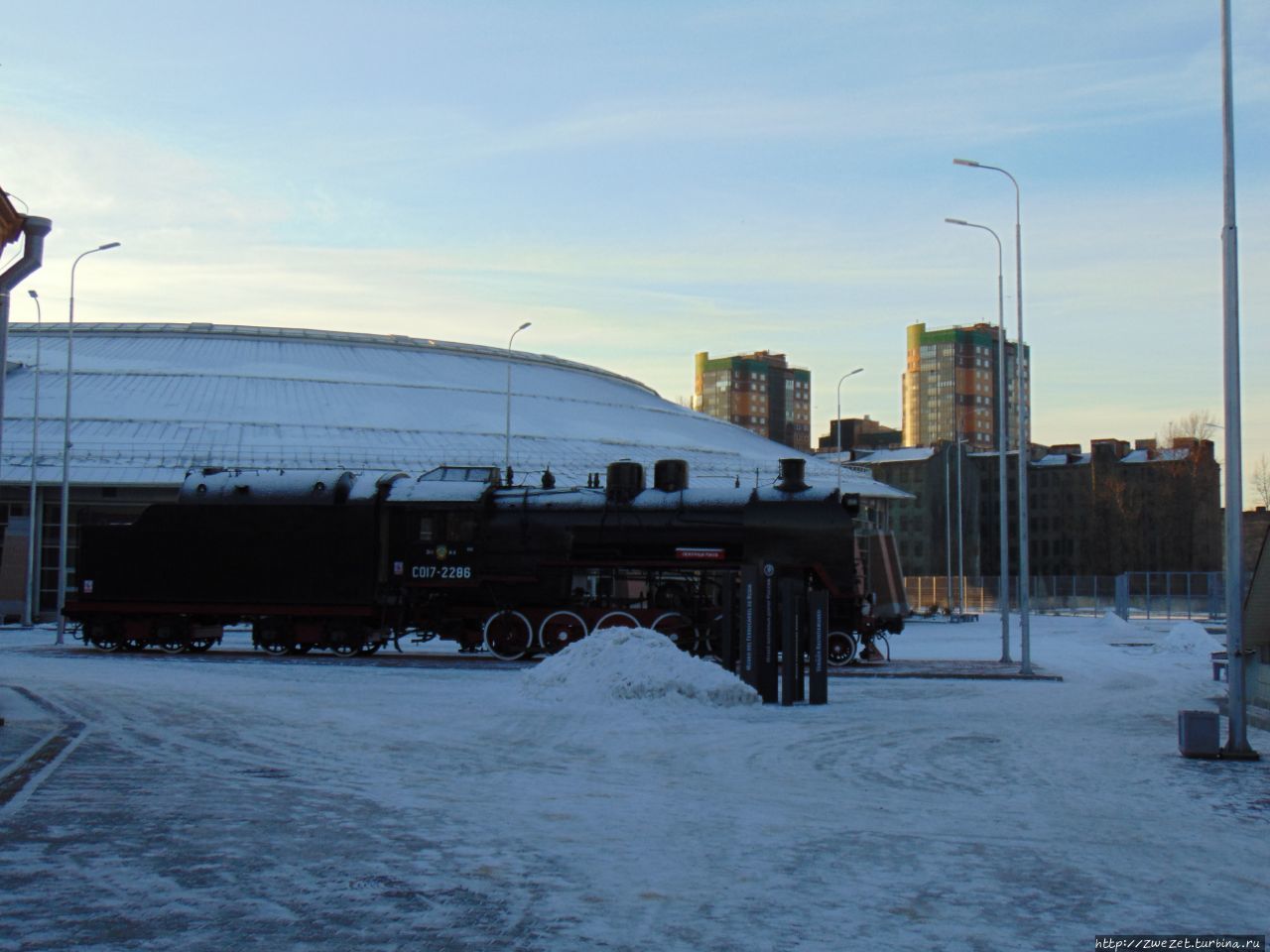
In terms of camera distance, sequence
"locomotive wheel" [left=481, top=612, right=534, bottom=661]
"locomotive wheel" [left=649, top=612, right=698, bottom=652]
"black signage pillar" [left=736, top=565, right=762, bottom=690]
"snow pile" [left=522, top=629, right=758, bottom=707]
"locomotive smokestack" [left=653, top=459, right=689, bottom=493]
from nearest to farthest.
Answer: "snow pile" [left=522, top=629, right=758, bottom=707]
"black signage pillar" [left=736, top=565, right=762, bottom=690]
"locomotive wheel" [left=649, top=612, right=698, bottom=652]
"locomotive wheel" [left=481, top=612, right=534, bottom=661]
"locomotive smokestack" [left=653, top=459, right=689, bottom=493]

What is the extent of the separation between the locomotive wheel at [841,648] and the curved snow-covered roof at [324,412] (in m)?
28.2

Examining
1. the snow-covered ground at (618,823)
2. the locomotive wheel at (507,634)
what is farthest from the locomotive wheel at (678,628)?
the snow-covered ground at (618,823)

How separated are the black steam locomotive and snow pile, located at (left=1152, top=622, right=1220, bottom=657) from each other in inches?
402

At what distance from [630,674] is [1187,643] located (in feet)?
79.2

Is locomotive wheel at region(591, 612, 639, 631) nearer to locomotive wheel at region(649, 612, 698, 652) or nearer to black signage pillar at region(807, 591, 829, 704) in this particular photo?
locomotive wheel at region(649, 612, 698, 652)

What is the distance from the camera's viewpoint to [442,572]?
101 ft

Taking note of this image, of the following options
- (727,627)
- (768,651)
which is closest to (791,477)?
(727,627)

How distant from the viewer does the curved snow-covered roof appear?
56.3 meters

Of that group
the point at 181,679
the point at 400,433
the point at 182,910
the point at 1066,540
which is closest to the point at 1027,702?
the point at 181,679

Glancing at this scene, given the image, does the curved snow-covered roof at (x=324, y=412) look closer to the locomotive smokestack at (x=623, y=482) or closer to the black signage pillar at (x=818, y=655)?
the locomotive smokestack at (x=623, y=482)

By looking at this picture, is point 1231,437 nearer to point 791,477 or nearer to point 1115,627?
point 791,477

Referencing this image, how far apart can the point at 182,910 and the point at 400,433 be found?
55.8 m

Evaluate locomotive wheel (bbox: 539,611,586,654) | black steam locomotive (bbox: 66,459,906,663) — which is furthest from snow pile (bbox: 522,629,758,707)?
locomotive wheel (bbox: 539,611,586,654)

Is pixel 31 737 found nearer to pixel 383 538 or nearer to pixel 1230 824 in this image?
pixel 1230 824
